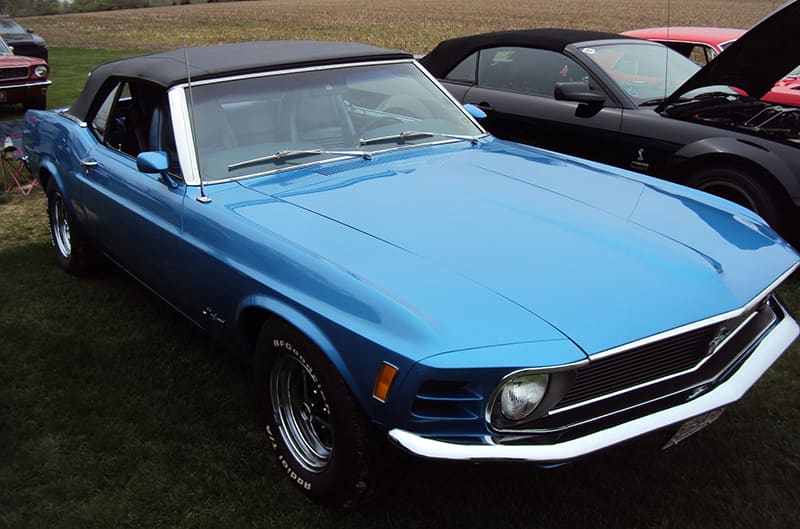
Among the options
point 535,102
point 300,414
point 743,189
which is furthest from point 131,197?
point 743,189

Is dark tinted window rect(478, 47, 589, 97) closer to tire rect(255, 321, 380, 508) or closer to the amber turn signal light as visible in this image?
tire rect(255, 321, 380, 508)

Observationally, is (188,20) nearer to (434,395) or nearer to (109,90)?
(109,90)

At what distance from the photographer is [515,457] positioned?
211cm

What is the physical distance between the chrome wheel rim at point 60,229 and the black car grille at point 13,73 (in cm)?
805

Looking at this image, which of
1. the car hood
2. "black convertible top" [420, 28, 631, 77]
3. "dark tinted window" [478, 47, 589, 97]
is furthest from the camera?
"black convertible top" [420, 28, 631, 77]

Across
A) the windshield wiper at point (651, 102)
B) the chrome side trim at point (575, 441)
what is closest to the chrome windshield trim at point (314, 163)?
the chrome side trim at point (575, 441)

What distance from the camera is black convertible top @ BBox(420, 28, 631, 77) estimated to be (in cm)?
586

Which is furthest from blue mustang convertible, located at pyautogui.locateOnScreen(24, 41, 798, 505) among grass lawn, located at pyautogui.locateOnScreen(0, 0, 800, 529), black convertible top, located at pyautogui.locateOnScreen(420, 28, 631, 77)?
black convertible top, located at pyautogui.locateOnScreen(420, 28, 631, 77)

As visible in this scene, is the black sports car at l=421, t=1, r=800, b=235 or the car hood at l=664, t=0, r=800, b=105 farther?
the black sports car at l=421, t=1, r=800, b=235

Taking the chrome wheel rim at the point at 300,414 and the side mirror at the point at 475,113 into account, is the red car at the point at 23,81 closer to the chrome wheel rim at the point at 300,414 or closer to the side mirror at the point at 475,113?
the side mirror at the point at 475,113

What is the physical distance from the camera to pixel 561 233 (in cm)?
272

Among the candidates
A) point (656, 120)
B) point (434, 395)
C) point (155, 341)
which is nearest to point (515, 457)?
point (434, 395)

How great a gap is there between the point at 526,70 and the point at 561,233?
3.58m

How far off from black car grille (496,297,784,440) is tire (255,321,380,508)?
1.73 ft
